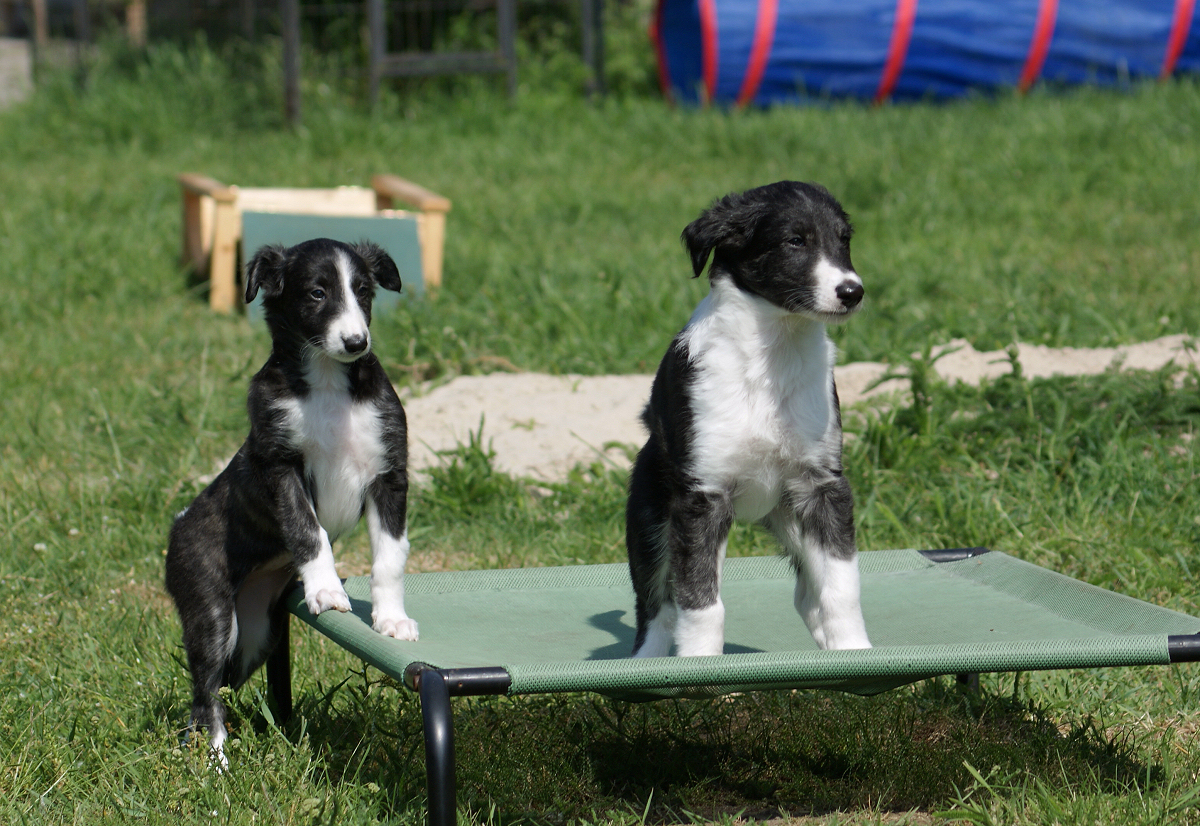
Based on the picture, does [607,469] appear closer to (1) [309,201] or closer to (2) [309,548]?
(2) [309,548]

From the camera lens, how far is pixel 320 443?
3014 mm

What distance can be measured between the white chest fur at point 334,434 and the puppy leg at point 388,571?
0.07 metres

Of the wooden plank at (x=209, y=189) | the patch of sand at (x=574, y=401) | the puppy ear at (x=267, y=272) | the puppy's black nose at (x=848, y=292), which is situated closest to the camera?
the puppy's black nose at (x=848, y=292)

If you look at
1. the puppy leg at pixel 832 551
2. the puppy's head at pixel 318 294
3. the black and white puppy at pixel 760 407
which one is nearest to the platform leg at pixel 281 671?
the puppy's head at pixel 318 294

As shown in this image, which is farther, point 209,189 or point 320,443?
A: point 209,189

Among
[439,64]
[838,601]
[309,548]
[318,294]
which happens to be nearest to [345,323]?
[318,294]

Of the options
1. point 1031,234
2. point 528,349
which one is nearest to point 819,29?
point 1031,234

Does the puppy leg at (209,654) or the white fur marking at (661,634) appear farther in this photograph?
the puppy leg at (209,654)

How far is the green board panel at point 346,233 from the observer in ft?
24.2

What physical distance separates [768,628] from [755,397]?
32.4 inches

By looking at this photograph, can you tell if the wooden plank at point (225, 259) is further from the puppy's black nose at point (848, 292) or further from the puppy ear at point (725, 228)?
the puppy's black nose at point (848, 292)

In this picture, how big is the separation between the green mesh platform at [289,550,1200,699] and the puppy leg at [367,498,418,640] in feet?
0.17

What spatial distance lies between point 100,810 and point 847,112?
9.81 metres

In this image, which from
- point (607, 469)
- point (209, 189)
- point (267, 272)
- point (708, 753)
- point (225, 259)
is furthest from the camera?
point (209, 189)
